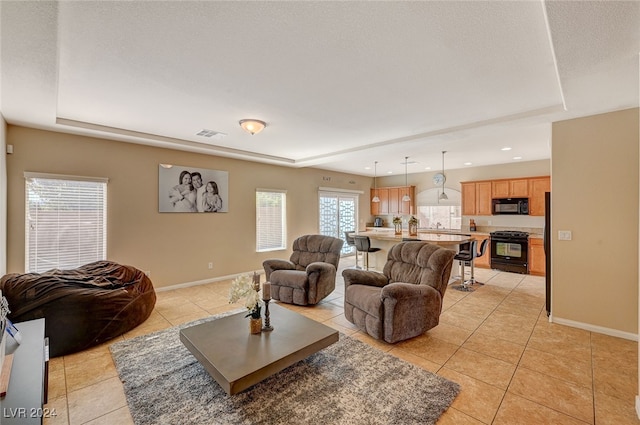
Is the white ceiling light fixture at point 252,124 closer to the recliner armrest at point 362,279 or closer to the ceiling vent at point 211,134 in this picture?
the ceiling vent at point 211,134

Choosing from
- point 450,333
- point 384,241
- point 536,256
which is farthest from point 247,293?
point 536,256

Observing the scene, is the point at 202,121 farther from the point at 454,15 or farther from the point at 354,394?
the point at 354,394

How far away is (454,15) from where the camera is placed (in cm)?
177

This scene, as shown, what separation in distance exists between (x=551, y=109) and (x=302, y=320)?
3.66m

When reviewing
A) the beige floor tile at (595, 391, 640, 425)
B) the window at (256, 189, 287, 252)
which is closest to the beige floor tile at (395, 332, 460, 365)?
the beige floor tile at (595, 391, 640, 425)

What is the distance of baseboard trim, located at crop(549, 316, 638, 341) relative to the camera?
311cm

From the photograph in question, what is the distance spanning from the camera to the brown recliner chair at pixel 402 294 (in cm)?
291

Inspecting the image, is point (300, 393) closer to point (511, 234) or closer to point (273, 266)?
point (273, 266)

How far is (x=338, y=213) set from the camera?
8.55 metres

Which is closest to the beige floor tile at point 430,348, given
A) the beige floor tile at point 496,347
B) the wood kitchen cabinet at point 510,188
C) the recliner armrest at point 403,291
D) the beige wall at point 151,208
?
the beige floor tile at point 496,347

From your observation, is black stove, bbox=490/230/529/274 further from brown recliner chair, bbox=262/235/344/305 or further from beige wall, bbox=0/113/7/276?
beige wall, bbox=0/113/7/276

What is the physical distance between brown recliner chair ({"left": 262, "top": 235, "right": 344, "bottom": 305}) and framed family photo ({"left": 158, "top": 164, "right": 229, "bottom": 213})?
1889mm

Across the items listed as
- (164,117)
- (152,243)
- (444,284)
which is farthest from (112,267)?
(444,284)

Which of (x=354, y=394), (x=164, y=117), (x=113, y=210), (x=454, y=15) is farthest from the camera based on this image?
(x=113, y=210)
